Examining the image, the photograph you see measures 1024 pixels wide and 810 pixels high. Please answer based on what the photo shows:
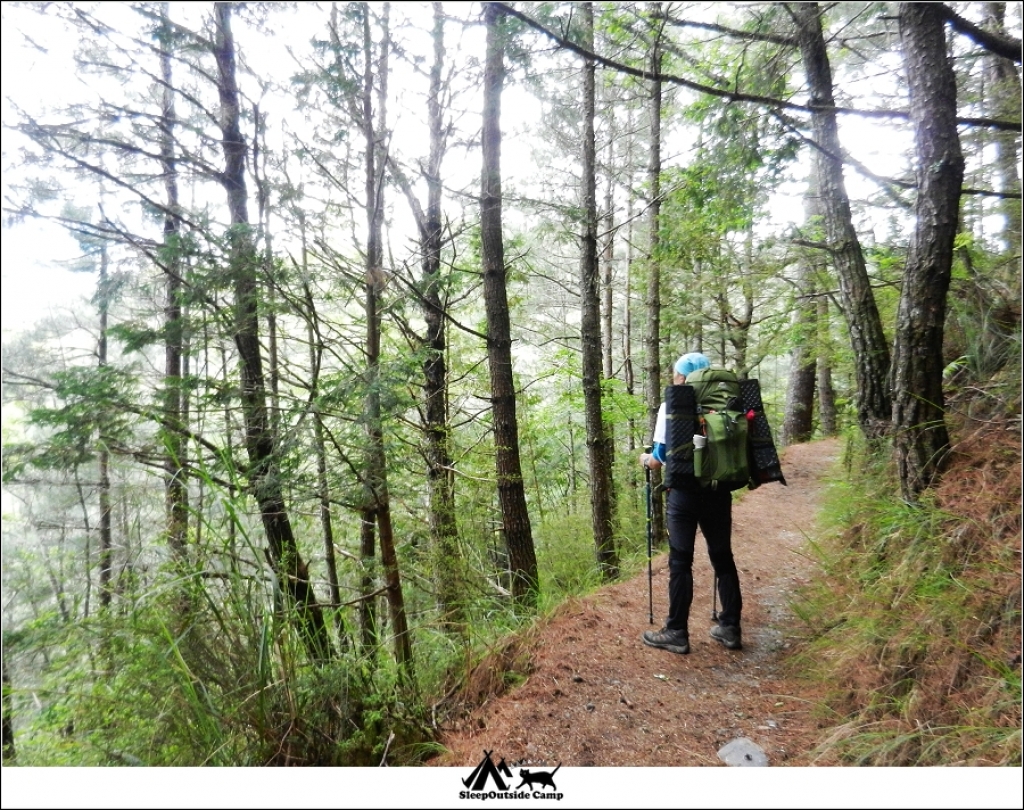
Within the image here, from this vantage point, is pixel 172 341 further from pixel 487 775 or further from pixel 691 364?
pixel 691 364

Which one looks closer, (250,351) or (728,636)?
(728,636)

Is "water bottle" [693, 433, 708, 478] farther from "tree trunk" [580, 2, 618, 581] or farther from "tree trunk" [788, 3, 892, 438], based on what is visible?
"tree trunk" [580, 2, 618, 581]

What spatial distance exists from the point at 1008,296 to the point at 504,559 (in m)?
5.01

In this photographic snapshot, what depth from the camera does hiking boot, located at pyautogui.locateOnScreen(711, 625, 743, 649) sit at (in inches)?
119

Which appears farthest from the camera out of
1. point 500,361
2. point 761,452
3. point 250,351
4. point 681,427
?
point 500,361

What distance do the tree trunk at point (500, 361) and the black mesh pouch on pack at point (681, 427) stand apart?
2188mm

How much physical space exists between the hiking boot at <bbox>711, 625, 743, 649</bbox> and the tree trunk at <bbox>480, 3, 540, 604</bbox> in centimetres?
182

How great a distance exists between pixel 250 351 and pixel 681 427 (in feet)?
12.0

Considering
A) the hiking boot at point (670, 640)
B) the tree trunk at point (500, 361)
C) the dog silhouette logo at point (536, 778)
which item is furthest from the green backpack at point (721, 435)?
the tree trunk at point (500, 361)

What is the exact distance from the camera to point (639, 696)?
8.07 feet

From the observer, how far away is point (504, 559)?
583 cm

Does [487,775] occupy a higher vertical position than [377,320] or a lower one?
lower

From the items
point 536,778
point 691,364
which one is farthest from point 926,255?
point 536,778

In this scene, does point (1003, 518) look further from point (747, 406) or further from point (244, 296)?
point (244, 296)
